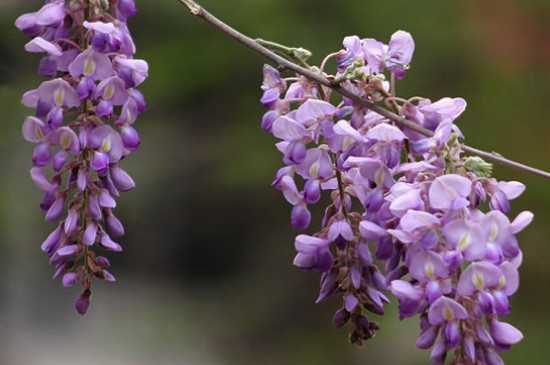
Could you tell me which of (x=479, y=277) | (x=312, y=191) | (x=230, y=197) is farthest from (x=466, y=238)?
(x=230, y=197)

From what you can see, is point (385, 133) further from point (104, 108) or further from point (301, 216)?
point (104, 108)

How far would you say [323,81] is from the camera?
98 cm

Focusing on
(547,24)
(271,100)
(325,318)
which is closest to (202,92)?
(325,318)

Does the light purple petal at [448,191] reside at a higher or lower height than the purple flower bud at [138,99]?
lower

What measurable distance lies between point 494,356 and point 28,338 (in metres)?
3.70

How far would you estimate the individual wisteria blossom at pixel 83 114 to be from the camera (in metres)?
0.89

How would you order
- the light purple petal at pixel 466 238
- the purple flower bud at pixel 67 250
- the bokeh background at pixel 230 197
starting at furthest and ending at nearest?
the bokeh background at pixel 230 197 < the purple flower bud at pixel 67 250 < the light purple petal at pixel 466 238

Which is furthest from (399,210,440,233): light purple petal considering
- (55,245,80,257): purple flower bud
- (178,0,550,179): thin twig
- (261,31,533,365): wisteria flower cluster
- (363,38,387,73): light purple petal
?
(55,245,80,257): purple flower bud

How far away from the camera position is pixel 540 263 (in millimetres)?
3520

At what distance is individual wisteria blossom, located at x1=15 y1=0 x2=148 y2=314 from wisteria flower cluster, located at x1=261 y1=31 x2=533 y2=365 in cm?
16

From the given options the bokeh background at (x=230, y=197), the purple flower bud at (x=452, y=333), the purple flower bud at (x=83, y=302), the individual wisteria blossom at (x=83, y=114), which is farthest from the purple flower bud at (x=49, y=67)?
the bokeh background at (x=230, y=197)

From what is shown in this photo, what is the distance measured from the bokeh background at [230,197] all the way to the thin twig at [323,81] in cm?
180

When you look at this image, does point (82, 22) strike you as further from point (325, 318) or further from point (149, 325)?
point (149, 325)

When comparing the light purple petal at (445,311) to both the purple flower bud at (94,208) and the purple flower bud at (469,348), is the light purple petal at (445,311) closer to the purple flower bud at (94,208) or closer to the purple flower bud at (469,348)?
the purple flower bud at (469,348)
